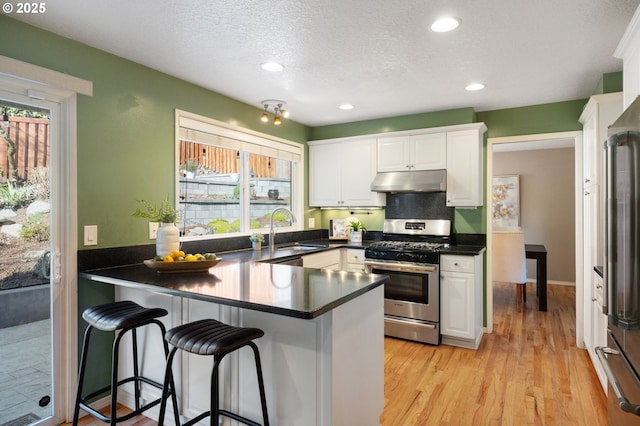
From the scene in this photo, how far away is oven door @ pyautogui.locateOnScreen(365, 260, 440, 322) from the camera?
3559 mm

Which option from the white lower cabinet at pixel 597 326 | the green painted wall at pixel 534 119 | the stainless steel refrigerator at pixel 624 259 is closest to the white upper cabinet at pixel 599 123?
the green painted wall at pixel 534 119

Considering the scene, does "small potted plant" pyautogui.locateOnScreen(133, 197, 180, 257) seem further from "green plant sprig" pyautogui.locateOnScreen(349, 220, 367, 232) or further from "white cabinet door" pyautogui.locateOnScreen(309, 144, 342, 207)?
"green plant sprig" pyautogui.locateOnScreen(349, 220, 367, 232)

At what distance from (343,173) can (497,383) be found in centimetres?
263

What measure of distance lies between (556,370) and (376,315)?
76.6 inches

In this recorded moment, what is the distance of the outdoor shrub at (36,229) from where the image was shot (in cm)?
216

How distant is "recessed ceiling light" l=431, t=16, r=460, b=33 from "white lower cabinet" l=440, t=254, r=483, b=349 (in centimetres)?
208

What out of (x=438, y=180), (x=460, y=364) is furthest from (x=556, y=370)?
(x=438, y=180)

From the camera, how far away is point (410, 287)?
3670 millimetres

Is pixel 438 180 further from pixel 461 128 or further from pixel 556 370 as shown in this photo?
pixel 556 370

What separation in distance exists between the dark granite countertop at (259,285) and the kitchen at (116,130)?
37cm

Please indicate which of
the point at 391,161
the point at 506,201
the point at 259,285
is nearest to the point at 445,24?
the point at 259,285

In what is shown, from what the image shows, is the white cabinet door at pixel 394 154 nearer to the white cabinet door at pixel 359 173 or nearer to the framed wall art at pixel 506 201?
the white cabinet door at pixel 359 173

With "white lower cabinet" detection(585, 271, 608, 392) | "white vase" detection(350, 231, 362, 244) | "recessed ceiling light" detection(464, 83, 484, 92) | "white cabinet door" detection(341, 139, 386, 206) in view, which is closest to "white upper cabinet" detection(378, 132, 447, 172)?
"white cabinet door" detection(341, 139, 386, 206)

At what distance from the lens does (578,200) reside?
3.53 m
